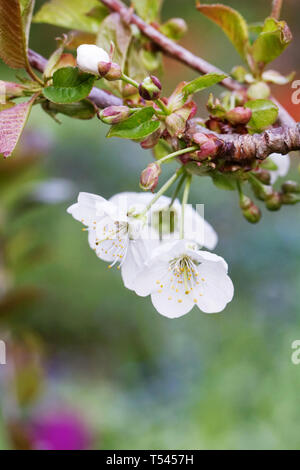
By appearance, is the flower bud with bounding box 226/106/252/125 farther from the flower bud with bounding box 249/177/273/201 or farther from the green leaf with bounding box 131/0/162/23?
the green leaf with bounding box 131/0/162/23

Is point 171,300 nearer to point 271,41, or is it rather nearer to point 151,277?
point 151,277

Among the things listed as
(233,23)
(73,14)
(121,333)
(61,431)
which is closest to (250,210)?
(233,23)

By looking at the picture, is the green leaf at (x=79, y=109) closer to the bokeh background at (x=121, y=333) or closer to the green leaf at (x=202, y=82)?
the green leaf at (x=202, y=82)

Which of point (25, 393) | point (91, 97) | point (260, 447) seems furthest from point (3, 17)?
point (260, 447)

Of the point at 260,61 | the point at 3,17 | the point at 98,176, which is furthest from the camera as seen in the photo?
the point at 98,176

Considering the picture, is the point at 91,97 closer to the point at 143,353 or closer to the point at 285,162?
the point at 285,162

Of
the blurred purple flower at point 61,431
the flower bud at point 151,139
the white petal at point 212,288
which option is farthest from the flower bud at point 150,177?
the blurred purple flower at point 61,431
